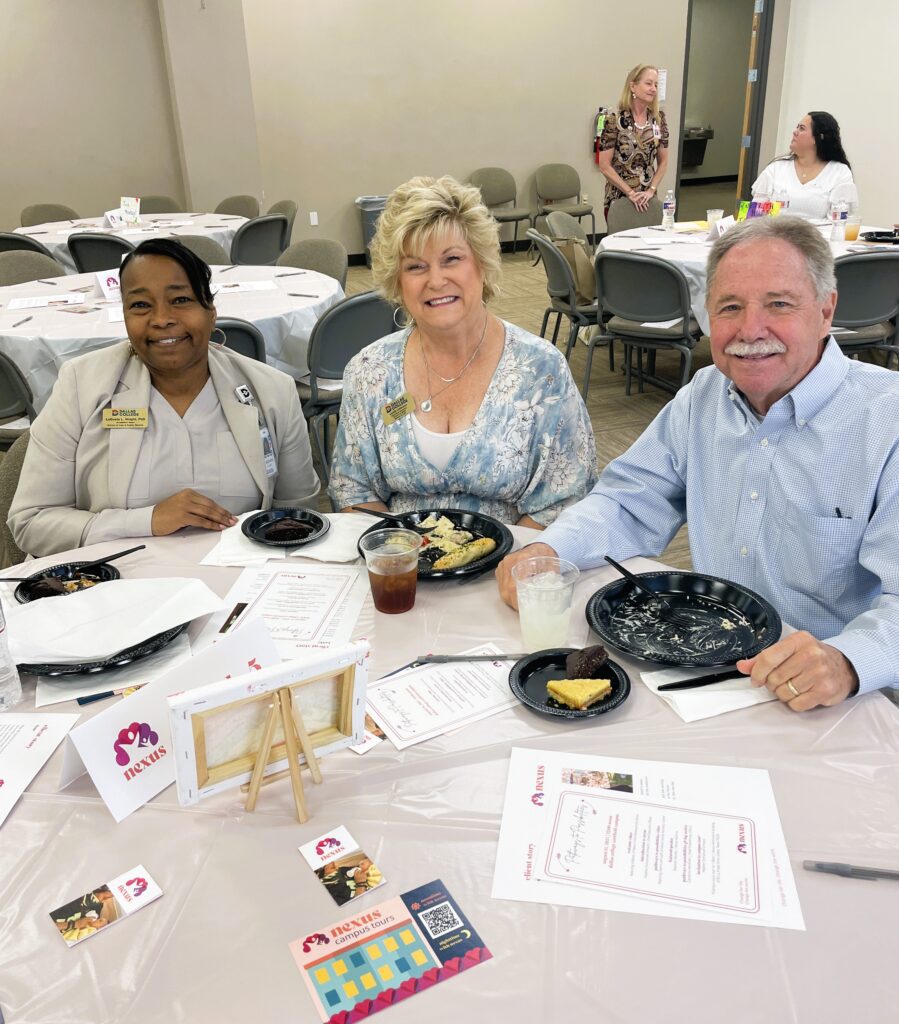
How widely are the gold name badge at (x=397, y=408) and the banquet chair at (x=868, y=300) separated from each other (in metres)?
2.77

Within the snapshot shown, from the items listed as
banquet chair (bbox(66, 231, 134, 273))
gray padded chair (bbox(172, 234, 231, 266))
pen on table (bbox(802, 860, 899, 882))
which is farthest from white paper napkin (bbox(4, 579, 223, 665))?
banquet chair (bbox(66, 231, 134, 273))

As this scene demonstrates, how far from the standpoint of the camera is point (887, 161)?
7.99 m

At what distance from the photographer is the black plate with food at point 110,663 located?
4.43ft

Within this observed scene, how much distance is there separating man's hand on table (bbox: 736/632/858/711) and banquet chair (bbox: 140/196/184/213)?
7724 mm

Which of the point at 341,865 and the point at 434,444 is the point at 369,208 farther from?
the point at 341,865

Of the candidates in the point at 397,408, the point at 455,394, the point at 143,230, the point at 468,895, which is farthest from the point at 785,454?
the point at 143,230

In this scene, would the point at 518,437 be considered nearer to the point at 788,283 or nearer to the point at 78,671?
the point at 788,283

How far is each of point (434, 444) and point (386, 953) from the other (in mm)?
1465

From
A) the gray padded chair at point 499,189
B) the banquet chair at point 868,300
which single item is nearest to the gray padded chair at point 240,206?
the gray padded chair at point 499,189

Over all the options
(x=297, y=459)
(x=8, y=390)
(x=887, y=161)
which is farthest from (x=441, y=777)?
(x=887, y=161)

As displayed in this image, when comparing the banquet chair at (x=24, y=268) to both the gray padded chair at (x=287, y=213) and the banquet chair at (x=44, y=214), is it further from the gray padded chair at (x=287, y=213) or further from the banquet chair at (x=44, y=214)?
the banquet chair at (x=44, y=214)

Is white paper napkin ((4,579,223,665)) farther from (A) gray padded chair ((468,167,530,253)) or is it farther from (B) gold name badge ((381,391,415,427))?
(A) gray padded chair ((468,167,530,253))

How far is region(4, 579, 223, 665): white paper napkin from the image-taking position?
4.51 ft

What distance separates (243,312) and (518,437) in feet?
7.16
